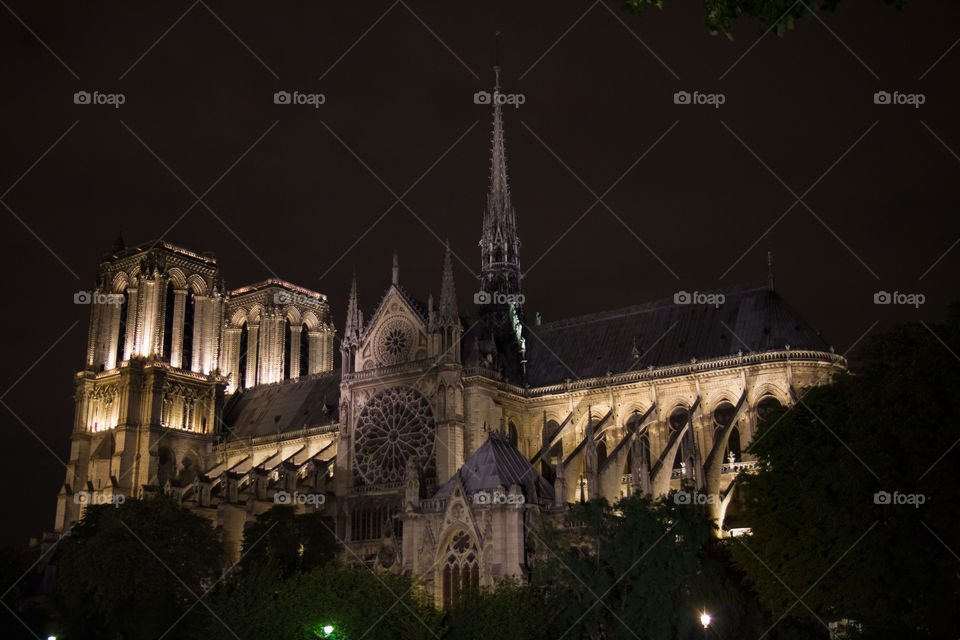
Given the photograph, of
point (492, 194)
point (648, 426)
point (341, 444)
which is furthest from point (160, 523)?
point (492, 194)

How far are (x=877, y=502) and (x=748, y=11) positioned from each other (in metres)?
20.7

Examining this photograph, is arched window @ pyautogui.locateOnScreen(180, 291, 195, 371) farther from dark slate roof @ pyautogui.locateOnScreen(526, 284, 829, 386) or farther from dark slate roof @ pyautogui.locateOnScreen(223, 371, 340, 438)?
dark slate roof @ pyautogui.locateOnScreen(526, 284, 829, 386)

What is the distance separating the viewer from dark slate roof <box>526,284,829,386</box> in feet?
179

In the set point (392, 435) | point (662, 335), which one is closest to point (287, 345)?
point (392, 435)

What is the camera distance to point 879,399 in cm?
2955

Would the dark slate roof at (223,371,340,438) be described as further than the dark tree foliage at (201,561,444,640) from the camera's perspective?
Yes

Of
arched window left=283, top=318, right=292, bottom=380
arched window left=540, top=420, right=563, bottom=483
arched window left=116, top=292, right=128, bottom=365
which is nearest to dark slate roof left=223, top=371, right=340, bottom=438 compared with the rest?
arched window left=116, top=292, right=128, bottom=365

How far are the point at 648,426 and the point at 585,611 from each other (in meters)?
24.4

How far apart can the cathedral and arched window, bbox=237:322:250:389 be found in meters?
10.3

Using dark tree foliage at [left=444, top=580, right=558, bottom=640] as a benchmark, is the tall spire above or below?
above

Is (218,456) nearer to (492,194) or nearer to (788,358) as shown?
(492,194)

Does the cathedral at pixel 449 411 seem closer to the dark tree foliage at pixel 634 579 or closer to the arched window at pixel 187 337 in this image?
the arched window at pixel 187 337

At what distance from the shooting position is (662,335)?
5856cm

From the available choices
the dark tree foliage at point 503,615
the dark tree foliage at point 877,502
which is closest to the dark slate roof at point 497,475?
the dark tree foliage at point 503,615
